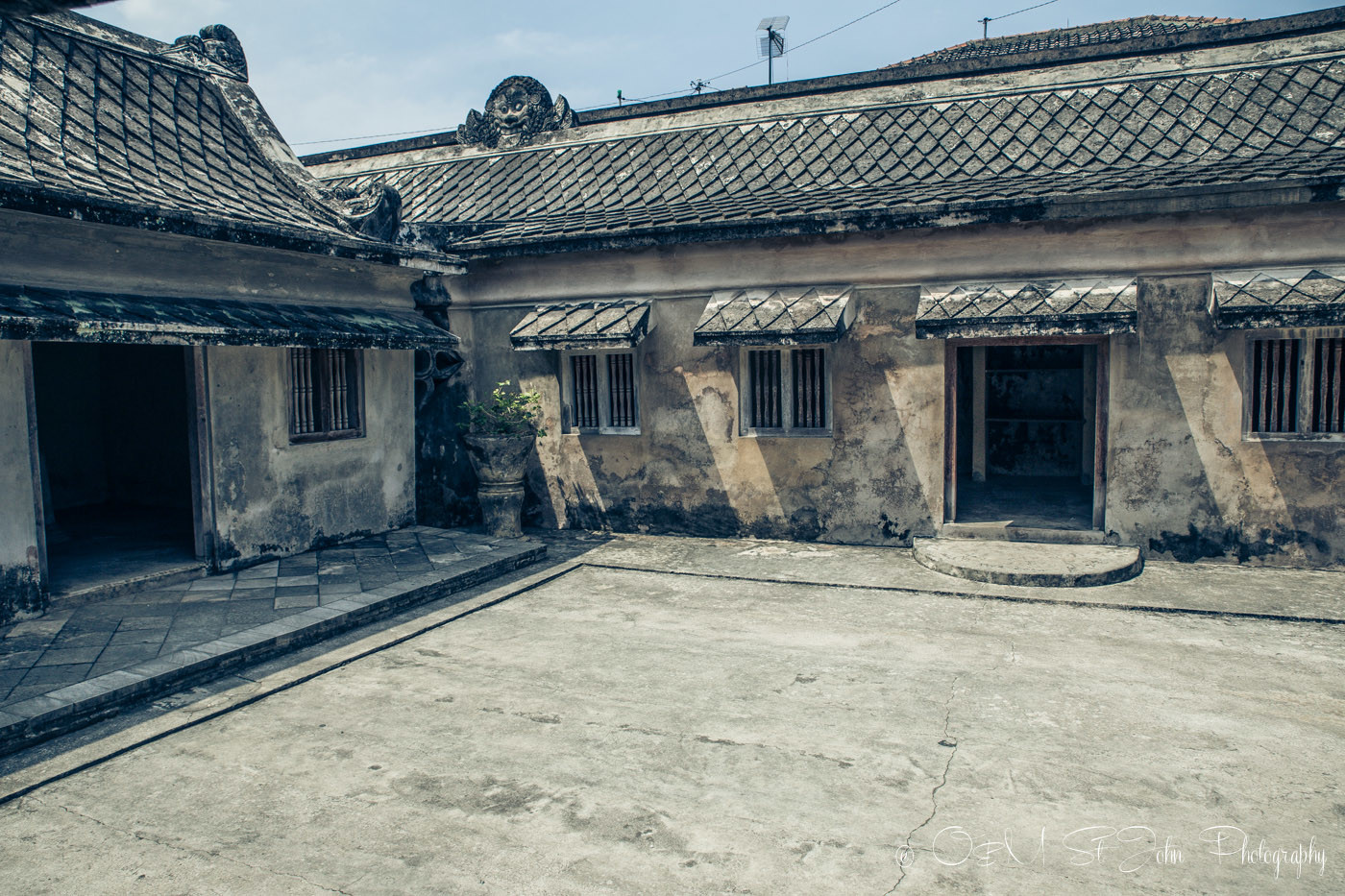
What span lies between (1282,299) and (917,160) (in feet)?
12.7

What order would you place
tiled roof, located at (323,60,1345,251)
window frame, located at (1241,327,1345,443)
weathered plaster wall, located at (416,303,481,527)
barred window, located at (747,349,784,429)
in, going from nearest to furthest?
1. window frame, located at (1241,327,1345,443)
2. tiled roof, located at (323,60,1345,251)
3. barred window, located at (747,349,784,429)
4. weathered plaster wall, located at (416,303,481,527)

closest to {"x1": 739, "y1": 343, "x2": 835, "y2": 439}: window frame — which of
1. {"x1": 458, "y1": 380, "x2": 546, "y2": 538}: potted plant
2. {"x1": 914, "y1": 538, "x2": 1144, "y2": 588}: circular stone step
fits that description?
{"x1": 914, "y1": 538, "x2": 1144, "y2": 588}: circular stone step

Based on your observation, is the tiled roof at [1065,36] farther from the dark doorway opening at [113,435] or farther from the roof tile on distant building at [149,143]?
the dark doorway opening at [113,435]

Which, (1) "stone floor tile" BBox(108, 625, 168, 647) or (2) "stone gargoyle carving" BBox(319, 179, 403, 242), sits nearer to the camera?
(1) "stone floor tile" BBox(108, 625, 168, 647)

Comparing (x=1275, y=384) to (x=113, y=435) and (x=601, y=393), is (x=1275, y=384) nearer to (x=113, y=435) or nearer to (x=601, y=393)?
(x=601, y=393)

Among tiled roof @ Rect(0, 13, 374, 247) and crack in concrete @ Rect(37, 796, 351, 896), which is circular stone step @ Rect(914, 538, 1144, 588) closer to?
crack in concrete @ Rect(37, 796, 351, 896)

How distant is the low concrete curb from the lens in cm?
460

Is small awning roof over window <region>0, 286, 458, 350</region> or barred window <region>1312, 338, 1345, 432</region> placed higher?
small awning roof over window <region>0, 286, 458, 350</region>

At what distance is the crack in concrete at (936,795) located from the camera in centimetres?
338

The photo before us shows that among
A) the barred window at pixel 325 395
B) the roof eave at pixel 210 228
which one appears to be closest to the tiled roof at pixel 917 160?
the roof eave at pixel 210 228

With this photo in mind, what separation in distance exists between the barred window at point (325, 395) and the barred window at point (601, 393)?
2314 mm

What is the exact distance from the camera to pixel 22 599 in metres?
6.18

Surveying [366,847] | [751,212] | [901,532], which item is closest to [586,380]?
[751,212]

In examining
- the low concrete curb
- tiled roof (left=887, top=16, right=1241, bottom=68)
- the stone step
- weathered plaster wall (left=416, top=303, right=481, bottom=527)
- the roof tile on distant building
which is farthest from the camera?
tiled roof (left=887, top=16, right=1241, bottom=68)
